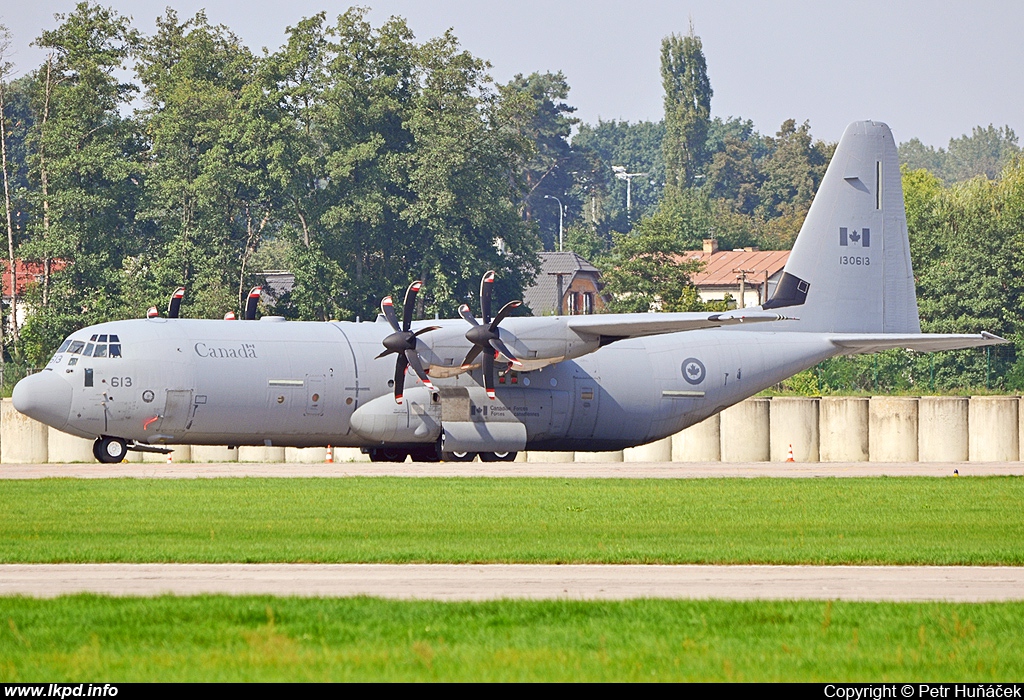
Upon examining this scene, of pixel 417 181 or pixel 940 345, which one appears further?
pixel 417 181

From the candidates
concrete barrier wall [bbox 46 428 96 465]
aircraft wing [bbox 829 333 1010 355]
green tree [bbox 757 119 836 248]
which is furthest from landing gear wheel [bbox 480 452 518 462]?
green tree [bbox 757 119 836 248]

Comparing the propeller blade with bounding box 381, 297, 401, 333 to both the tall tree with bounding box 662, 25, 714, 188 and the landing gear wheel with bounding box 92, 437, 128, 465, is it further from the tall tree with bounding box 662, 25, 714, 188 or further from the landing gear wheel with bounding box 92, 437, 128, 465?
the tall tree with bounding box 662, 25, 714, 188

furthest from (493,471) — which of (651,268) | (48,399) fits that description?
(651,268)

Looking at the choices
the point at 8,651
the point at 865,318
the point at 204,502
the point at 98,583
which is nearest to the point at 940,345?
the point at 865,318

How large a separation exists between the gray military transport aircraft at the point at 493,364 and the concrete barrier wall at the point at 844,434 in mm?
4081

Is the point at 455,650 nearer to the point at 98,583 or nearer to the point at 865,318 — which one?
the point at 98,583

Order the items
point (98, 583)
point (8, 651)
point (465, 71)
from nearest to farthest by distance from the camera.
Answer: point (8, 651) < point (98, 583) < point (465, 71)

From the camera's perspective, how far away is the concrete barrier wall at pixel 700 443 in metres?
46.1

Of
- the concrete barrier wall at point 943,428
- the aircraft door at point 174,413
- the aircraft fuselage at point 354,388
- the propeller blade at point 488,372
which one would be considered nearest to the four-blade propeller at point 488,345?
the propeller blade at point 488,372

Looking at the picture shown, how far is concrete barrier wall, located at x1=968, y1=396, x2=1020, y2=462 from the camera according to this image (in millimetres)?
45125

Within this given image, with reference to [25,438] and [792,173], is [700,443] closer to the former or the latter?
[25,438]

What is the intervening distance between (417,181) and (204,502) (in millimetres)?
43805

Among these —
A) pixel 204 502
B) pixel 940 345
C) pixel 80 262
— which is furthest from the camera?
pixel 80 262
